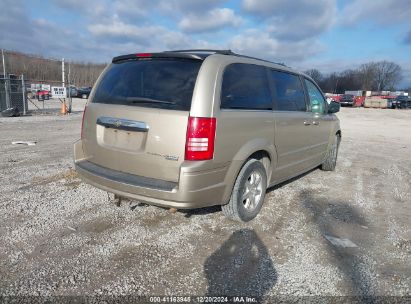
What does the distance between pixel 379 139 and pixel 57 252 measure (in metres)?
12.8

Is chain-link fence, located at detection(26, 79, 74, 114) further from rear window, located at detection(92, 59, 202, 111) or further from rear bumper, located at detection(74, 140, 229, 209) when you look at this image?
rear bumper, located at detection(74, 140, 229, 209)

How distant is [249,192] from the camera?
3971 mm

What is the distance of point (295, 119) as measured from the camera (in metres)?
4.61

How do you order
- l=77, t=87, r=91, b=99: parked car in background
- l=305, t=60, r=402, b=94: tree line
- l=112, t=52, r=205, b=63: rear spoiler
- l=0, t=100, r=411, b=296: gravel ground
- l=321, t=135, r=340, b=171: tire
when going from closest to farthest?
l=0, t=100, r=411, b=296: gravel ground
l=112, t=52, r=205, b=63: rear spoiler
l=321, t=135, r=340, b=171: tire
l=77, t=87, r=91, b=99: parked car in background
l=305, t=60, r=402, b=94: tree line

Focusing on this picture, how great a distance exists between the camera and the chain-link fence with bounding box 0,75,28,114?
50.3ft

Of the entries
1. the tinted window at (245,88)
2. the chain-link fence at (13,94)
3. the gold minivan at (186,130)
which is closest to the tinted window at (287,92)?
the gold minivan at (186,130)

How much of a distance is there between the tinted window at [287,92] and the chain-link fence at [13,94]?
48.3ft

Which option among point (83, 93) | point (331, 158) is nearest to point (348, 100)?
point (83, 93)

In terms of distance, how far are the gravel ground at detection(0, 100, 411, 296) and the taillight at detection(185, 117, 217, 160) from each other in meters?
0.98

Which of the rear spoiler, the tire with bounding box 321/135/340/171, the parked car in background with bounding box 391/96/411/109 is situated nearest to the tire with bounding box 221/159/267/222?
the rear spoiler

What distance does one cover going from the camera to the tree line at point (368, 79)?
111m

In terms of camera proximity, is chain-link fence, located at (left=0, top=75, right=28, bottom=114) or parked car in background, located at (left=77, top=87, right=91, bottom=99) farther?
parked car in background, located at (left=77, top=87, right=91, bottom=99)

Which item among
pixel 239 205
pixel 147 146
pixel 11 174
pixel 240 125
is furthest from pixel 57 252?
pixel 11 174

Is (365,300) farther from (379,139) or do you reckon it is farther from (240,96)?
(379,139)
